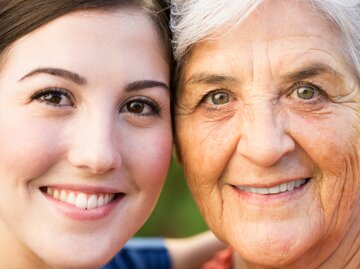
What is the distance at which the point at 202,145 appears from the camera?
3295 millimetres

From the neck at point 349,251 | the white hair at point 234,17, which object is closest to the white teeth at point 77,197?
the white hair at point 234,17

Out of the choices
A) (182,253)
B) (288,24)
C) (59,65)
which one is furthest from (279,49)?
(182,253)

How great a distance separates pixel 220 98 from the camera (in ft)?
10.8

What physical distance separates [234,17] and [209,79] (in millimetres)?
292

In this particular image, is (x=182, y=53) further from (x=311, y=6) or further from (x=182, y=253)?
(x=182, y=253)

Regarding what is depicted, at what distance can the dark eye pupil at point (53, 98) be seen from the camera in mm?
3121

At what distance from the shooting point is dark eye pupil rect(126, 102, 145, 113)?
3266 mm

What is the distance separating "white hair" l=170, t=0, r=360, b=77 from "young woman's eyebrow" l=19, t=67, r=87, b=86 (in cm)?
51

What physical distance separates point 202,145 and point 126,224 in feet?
1.61

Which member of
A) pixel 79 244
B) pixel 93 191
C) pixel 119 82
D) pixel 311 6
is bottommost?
pixel 79 244

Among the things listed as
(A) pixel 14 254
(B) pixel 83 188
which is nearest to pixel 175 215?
(A) pixel 14 254

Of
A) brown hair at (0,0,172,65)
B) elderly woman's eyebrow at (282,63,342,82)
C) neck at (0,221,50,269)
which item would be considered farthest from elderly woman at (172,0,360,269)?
neck at (0,221,50,269)

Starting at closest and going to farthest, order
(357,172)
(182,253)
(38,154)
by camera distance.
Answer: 1. (38,154)
2. (357,172)
3. (182,253)

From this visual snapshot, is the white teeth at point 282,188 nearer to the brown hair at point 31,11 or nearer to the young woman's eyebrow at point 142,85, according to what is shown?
the young woman's eyebrow at point 142,85
